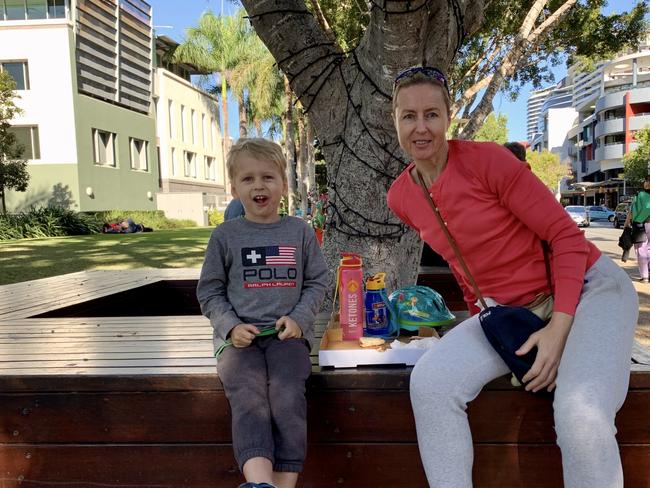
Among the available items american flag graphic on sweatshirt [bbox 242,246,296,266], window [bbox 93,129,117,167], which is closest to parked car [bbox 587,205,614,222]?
window [bbox 93,129,117,167]

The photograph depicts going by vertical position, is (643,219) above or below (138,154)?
below

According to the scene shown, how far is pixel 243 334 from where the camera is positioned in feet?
7.06

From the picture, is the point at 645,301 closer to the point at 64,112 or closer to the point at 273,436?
the point at 273,436

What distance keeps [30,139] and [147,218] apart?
7.30 metres

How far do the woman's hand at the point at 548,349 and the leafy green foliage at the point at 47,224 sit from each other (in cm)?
2514

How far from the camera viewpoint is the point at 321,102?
157 inches

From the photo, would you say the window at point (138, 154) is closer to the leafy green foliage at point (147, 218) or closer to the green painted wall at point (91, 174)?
the green painted wall at point (91, 174)

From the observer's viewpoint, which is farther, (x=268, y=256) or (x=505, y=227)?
(x=268, y=256)

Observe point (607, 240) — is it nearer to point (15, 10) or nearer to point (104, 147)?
point (104, 147)

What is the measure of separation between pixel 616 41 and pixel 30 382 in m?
12.7

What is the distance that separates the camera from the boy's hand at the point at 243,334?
2154 mm

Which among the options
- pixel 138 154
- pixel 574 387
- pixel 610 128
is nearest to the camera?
pixel 574 387

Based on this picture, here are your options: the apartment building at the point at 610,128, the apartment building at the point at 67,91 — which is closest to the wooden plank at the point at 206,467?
the apartment building at the point at 67,91

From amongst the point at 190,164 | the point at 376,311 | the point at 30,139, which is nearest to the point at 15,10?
the point at 30,139
